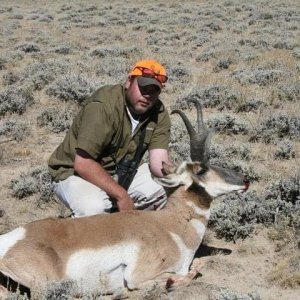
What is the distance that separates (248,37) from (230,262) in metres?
17.7

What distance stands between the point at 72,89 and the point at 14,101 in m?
1.35

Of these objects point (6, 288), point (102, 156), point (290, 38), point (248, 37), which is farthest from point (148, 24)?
point (6, 288)

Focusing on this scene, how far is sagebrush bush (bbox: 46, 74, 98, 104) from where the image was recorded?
11766mm

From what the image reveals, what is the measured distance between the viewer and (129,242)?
14.8 ft

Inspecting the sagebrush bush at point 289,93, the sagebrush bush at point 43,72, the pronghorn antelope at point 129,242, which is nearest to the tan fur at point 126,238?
the pronghorn antelope at point 129,242

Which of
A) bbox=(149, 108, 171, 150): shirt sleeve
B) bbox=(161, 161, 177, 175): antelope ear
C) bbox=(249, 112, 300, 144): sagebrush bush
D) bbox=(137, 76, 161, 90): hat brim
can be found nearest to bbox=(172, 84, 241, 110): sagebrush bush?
bbox=(249, 112, 300, 144): sagebrush bush

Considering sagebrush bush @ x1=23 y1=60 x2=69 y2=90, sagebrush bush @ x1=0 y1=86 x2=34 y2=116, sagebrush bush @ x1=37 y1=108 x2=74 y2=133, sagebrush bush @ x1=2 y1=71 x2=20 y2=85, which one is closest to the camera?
sagebrush bush @ x1=37 y1=108 x2=74 y2=133

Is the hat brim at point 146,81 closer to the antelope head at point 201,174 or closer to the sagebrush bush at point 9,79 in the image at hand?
the antelope head at point 201,174

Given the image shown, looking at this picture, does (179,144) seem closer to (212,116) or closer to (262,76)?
(212,116)

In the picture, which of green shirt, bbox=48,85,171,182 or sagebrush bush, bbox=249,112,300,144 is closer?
green shirt, bbox=48,85,171,182

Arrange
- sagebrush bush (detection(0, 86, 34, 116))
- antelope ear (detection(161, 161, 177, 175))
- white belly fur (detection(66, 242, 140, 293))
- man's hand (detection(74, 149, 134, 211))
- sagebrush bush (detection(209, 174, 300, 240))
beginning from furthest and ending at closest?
1. sagebrush bush (detection(0, 86, 34, 116))
2. sagebrush bush (detection(209, 174, 300, 240))
3. man's hand (detection(74, 149, 134, 211))
4. antelope ear (detection(161, 161, 177, 175))
5. white belly fur (detection(66, 242, 140, 293))

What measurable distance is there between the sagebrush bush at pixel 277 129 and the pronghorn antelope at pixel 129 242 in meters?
4.30

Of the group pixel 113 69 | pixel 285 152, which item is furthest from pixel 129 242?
pixel 113 69

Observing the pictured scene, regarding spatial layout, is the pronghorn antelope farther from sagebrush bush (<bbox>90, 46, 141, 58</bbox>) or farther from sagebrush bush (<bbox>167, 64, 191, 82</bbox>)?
sagebrush bush (<bbox>90, 46, 141, 58</bbox>)
